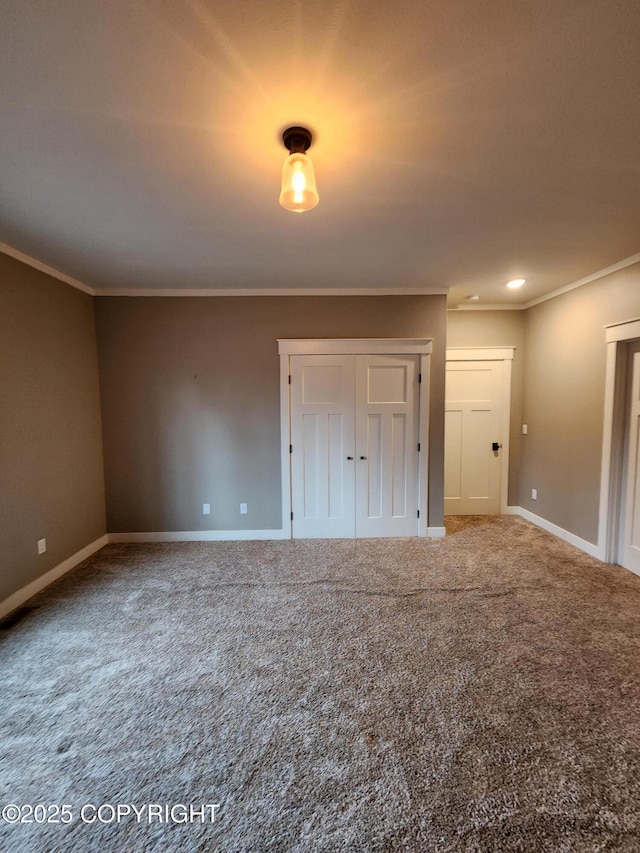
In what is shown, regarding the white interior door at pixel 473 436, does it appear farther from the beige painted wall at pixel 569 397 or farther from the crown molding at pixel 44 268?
the crown molding at pixel 44 268

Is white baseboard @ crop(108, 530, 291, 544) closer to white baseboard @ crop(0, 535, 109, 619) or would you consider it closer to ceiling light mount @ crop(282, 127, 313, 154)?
white baseboard @ crop(0, 535, 109, 619)

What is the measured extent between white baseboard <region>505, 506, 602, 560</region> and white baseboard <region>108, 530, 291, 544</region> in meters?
2.88

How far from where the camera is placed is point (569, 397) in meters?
3.43

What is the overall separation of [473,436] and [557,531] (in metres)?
1.33

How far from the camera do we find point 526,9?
0.97 metres

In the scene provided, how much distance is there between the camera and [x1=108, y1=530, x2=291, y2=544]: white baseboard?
358cm

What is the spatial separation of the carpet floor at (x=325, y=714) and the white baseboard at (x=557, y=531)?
46 centimetres

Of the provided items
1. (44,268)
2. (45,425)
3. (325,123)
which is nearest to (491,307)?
(325,123)

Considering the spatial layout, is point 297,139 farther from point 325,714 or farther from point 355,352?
point 325,714

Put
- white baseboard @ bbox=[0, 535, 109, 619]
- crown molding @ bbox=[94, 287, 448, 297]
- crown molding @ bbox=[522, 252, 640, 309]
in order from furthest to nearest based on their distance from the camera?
crown molding @ bbox=[94, 287, 448, 297] → crown molding @ bbox=[522, 252, 640, 309] → white baseboard @ bbox=[0, 535, 109, 619]

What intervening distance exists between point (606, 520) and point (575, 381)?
1.35m

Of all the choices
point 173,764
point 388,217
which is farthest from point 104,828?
point 388,217

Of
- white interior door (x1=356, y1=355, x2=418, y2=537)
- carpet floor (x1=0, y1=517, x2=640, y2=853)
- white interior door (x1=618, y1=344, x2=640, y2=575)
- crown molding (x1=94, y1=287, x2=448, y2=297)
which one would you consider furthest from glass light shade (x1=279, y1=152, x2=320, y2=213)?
white interior door (x1=618, y1=344, x2=640, y2=575)

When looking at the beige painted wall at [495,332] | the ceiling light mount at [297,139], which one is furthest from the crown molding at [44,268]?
the beige painted wall at [495,332]
